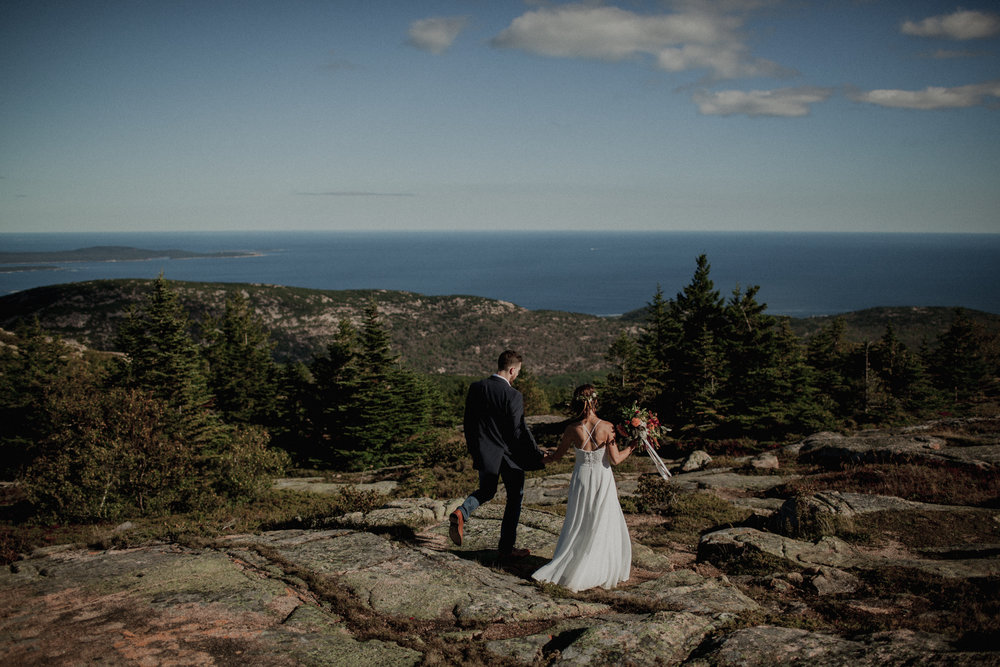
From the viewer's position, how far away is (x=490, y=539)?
9188 millimetres

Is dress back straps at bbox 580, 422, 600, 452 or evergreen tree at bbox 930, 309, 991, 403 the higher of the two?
dress back straps at bbox 580, 422, 600, 452

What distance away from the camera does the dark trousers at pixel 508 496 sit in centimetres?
739

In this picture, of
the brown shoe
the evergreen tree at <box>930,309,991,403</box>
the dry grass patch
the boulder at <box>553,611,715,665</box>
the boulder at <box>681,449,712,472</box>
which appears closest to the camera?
the boulder at <box>553,611,715,665</box>

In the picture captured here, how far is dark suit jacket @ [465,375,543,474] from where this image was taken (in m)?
7.22

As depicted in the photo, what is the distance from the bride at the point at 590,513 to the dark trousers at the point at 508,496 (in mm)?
574

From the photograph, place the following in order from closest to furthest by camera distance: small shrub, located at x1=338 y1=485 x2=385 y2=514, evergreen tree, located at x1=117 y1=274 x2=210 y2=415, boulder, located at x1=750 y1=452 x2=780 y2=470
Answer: small shrub, located at x1=338 y1=485 x2=385 y2=514 < boulder, located at x1=750 y1=452 x2=780 y2=470 < evergreen tree, located at x1=117 y1=274 x2=210 y2=415

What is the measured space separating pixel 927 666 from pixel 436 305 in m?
195

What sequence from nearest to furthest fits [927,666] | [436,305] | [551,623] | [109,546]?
[927,666] → [551,623] → [109,546] → [436,305]

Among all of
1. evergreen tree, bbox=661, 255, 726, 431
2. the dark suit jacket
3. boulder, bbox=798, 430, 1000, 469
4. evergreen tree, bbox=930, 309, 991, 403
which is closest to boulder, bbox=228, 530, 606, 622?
the dark suit jacket

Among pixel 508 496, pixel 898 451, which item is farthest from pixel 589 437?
pixel 898 451

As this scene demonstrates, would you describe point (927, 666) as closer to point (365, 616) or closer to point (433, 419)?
point (365, 616)

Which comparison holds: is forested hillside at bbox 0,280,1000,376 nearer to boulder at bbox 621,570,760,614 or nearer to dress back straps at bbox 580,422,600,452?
boulder at bbox 621,570,760,614

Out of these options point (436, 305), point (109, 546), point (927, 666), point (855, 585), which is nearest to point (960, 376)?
point (855, 585)

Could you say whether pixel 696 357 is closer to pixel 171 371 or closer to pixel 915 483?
pixel 915 483
